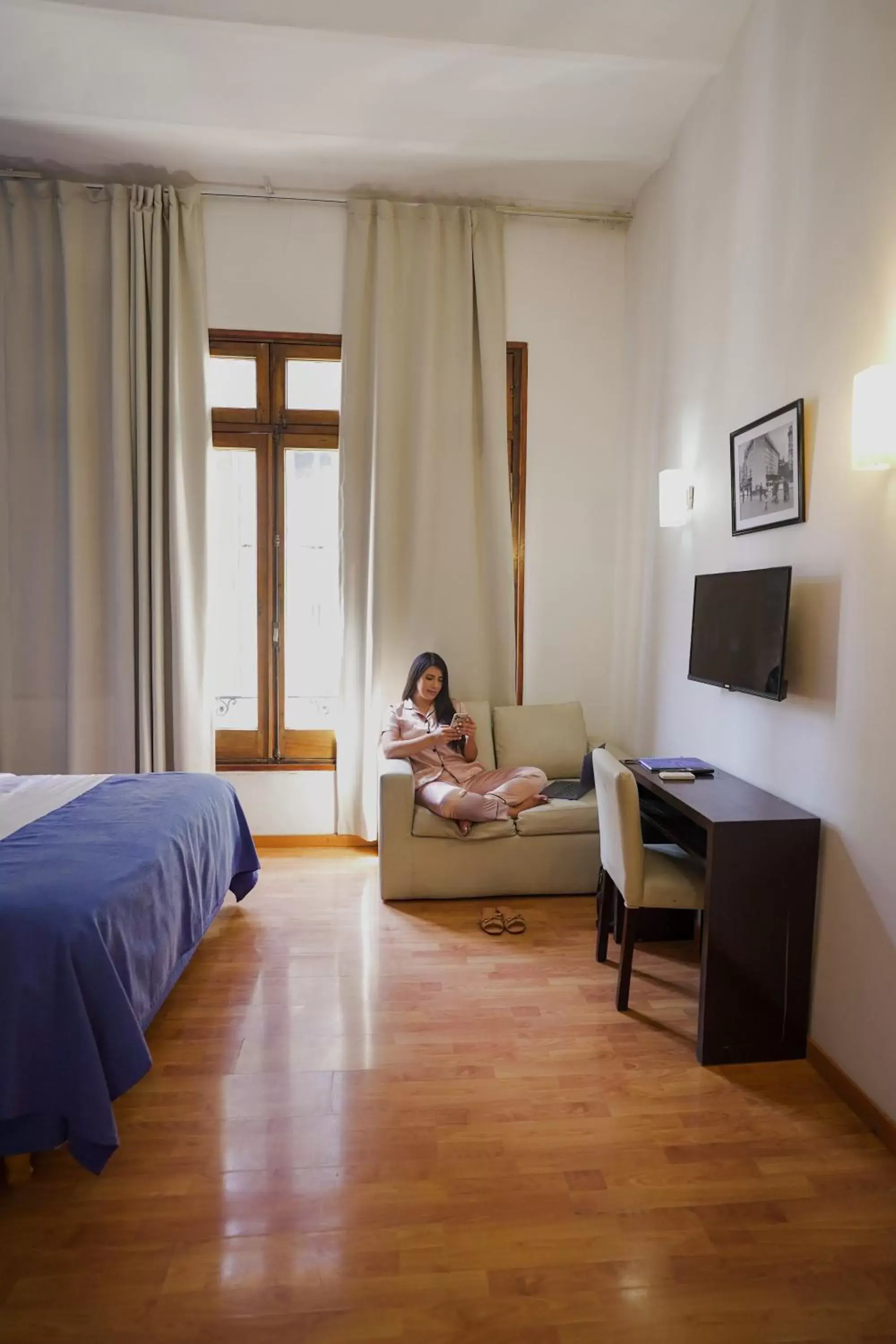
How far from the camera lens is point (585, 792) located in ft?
11.5

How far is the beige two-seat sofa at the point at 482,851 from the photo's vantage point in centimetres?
326

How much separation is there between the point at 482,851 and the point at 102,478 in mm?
2652

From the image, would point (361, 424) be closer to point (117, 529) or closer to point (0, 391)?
point (117, 529)

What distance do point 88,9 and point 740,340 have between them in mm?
2629

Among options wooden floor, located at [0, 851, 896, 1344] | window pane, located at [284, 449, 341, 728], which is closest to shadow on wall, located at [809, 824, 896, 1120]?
wooden floor, located at [0, 851, 896, 1344]

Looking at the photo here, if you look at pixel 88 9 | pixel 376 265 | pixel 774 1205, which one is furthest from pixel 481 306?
pixel 774 1205

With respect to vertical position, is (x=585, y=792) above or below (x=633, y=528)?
below

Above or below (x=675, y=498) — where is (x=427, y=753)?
below

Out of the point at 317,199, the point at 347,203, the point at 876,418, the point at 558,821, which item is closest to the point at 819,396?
the point at 876,418

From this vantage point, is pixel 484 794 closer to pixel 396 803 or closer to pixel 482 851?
pixel 482 851

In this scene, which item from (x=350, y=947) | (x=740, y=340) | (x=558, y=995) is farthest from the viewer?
(x=350, y=947)

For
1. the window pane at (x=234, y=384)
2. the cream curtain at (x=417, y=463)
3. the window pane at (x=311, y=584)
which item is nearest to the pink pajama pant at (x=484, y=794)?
the cream curtain at (x=417, y=463)

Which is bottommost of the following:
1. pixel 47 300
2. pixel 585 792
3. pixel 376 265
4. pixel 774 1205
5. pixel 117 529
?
pixel 774 1205

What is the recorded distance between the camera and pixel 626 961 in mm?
2385
